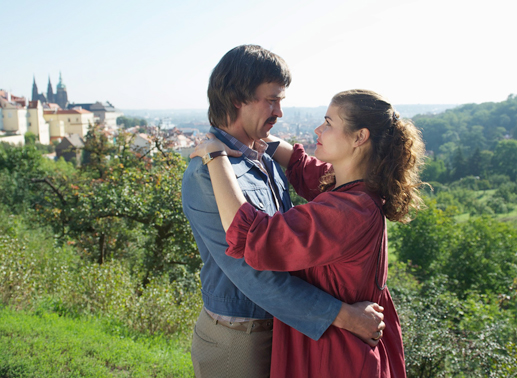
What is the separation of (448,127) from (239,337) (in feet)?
237

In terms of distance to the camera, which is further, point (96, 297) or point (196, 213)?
point (96, 297)

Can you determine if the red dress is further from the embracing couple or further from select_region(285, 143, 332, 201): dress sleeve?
select_region(285, 143, 332, 201): dress sleeve

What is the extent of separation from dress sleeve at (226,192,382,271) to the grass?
246 centimetres

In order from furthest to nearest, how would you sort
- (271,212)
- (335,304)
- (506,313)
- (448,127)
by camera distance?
1. (448,127)
2. (506,313)
3. (271,212)
4. (335,304)

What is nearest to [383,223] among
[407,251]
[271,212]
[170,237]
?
[271,212]

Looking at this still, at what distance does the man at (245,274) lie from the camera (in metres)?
1.43

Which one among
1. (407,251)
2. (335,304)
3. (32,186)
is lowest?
(407,251)

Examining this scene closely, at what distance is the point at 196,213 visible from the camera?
1.59m

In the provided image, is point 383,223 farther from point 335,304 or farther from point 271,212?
point 271,212

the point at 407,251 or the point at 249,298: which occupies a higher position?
the point at 249,298

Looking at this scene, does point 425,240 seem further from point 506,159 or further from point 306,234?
point 506,159

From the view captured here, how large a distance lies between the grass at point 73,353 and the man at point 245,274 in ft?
6.21

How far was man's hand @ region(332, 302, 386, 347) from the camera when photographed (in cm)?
139

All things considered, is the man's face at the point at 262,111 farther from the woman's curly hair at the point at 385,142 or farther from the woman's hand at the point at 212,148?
→ the woman's curly hair at the point at 385,142
